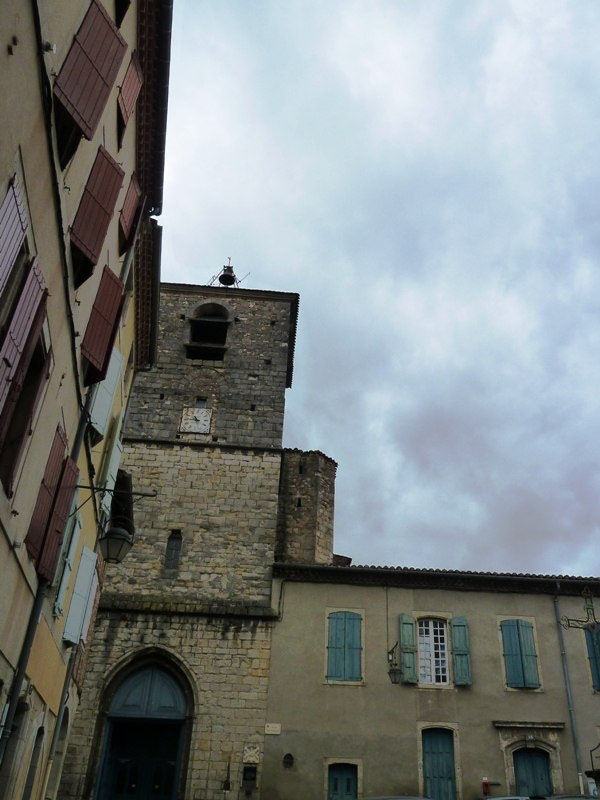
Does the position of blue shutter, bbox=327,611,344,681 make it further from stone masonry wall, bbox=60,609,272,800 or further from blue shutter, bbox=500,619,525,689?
blue shutter, bbox=500,619,525,689

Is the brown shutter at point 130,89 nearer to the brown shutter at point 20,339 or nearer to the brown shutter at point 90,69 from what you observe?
the brown shutter at point 90,69

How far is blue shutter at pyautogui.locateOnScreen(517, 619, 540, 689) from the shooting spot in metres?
17.8

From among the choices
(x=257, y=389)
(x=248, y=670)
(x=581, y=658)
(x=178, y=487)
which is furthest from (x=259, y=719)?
(x=257, y=389)

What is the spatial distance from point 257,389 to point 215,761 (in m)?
10.8

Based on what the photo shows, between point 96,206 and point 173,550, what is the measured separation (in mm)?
13625

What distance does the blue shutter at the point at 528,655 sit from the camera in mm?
17766

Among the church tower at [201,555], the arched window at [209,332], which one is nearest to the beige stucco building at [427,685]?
the church tower at [201,555]

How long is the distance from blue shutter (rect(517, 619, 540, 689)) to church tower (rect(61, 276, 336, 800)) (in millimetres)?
6202

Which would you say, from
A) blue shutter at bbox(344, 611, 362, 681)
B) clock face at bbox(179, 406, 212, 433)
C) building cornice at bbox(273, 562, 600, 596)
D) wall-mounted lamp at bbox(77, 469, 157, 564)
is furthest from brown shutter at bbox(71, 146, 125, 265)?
clock face at bbox(179, 406, 212, 433)

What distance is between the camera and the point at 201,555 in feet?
65.5

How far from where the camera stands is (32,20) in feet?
17.7

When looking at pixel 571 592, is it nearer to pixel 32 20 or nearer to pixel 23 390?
pixel 23 390

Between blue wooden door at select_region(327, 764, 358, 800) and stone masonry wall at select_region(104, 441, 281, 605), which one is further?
stone masonry wall at select_region(104, 441, 281, 605)

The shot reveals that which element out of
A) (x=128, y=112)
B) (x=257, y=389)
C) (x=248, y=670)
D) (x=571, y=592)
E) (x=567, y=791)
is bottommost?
(x=567, y=791)
